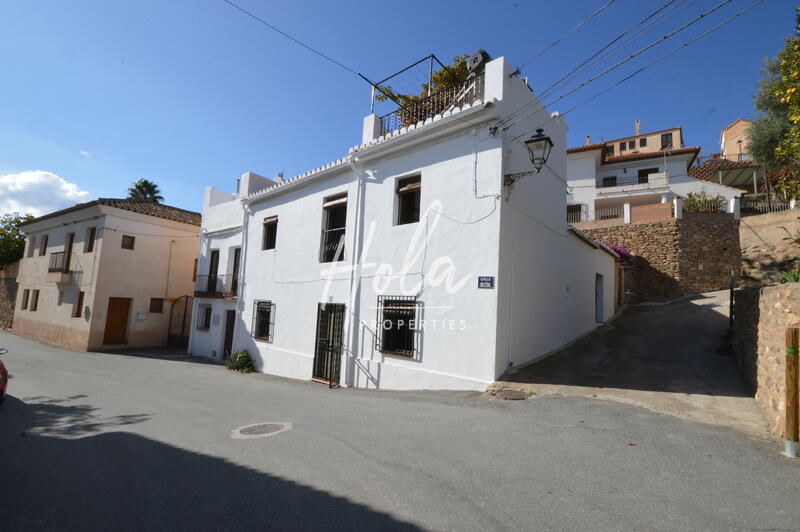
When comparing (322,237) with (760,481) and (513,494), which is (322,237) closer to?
(513,494)

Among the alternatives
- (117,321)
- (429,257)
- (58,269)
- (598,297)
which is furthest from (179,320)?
(598,297)

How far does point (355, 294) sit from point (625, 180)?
24.5m

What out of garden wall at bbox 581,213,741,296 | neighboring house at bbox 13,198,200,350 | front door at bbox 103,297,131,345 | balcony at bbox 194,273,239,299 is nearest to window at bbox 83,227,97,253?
neighboring house at bbox 13,198,200,350

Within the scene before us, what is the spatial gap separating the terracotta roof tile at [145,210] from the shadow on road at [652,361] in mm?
18520

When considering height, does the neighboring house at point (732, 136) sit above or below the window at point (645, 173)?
above

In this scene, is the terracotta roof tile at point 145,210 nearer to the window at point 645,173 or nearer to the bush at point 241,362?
the bush at point 241,362

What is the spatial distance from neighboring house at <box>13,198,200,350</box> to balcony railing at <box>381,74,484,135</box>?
14097 millimetres

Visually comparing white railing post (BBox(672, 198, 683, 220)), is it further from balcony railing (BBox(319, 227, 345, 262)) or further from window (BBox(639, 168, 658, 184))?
balcony railing (BBox(319, 227, 345, 262))

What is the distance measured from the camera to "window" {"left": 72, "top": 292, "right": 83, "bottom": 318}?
18.0 m

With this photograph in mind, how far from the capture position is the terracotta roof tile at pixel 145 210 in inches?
707

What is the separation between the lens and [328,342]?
10570 millimetres

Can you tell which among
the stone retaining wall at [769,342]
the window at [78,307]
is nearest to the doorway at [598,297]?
the stone retaining wall at [769,342]

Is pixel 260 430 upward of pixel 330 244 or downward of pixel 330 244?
downward

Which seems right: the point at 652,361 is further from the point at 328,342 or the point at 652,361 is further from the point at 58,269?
the point at 58,269
